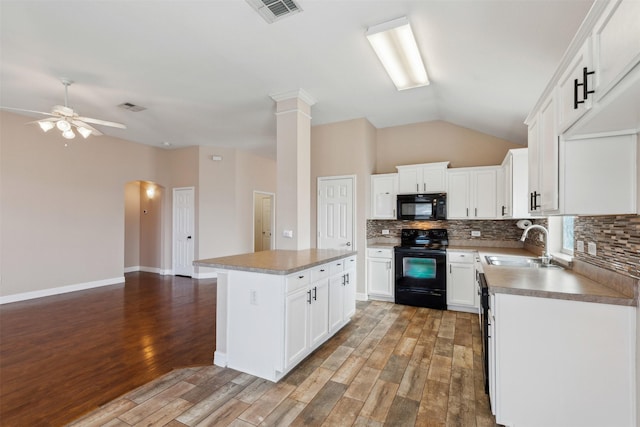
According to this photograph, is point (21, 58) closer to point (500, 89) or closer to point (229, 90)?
point (229, 90)

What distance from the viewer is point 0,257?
4461mm

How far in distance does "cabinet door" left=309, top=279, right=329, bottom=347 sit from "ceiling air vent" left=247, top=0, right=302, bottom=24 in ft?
7.73

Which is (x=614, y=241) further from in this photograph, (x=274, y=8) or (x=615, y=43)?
(x=274, y=8)

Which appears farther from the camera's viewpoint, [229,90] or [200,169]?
[200,169]

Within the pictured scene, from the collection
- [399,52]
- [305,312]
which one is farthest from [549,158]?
[305,312]

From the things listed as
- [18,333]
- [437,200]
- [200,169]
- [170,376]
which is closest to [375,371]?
[170,376]

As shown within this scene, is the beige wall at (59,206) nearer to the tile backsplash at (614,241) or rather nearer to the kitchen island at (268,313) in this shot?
the kitchen island at (268,313)

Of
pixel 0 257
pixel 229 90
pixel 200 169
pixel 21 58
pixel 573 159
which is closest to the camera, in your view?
pixel 573 159

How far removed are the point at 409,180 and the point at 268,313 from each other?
329 cm

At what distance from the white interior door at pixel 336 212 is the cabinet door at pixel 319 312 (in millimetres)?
1835

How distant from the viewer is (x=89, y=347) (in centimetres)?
301

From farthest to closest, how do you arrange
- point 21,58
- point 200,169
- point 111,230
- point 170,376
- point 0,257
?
point 200,169, point 111,230, point 0,257, point 21,58, point 170,376

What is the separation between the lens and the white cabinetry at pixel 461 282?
13.3ft

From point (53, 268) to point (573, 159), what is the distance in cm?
712
